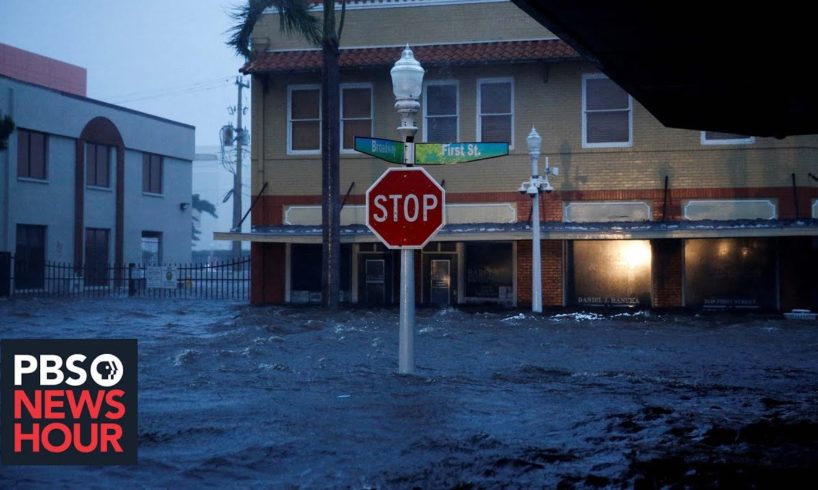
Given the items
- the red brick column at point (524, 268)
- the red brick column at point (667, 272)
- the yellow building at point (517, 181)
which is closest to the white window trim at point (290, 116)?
the yellow building at point (517, 181)

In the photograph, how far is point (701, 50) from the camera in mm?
9820

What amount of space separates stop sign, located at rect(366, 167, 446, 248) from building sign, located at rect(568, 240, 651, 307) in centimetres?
1696

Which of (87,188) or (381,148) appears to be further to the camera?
(87,188)

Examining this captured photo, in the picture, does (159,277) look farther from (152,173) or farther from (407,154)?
A: (407,154)

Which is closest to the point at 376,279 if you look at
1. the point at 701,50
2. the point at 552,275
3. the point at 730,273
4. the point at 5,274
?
the point at 552,275

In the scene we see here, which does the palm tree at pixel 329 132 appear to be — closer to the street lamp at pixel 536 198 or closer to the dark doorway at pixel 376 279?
the dark doorway at pixel 376 279

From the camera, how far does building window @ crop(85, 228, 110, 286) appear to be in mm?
40375

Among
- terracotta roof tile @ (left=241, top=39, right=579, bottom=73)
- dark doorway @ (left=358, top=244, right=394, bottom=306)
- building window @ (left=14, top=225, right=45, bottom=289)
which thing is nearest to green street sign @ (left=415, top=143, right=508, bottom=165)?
terracotta roof tile @ (left=241, top=39, right=579, bottom=73)

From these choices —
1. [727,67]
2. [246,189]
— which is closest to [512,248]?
[727,67]

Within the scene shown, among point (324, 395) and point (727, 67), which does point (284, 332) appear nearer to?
point (324, 395)

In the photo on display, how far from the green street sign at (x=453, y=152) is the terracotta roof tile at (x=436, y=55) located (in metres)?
15.8


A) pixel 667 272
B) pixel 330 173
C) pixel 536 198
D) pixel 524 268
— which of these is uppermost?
pixel 330 173

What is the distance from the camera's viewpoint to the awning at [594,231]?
78.2ft

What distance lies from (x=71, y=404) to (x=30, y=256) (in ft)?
110
